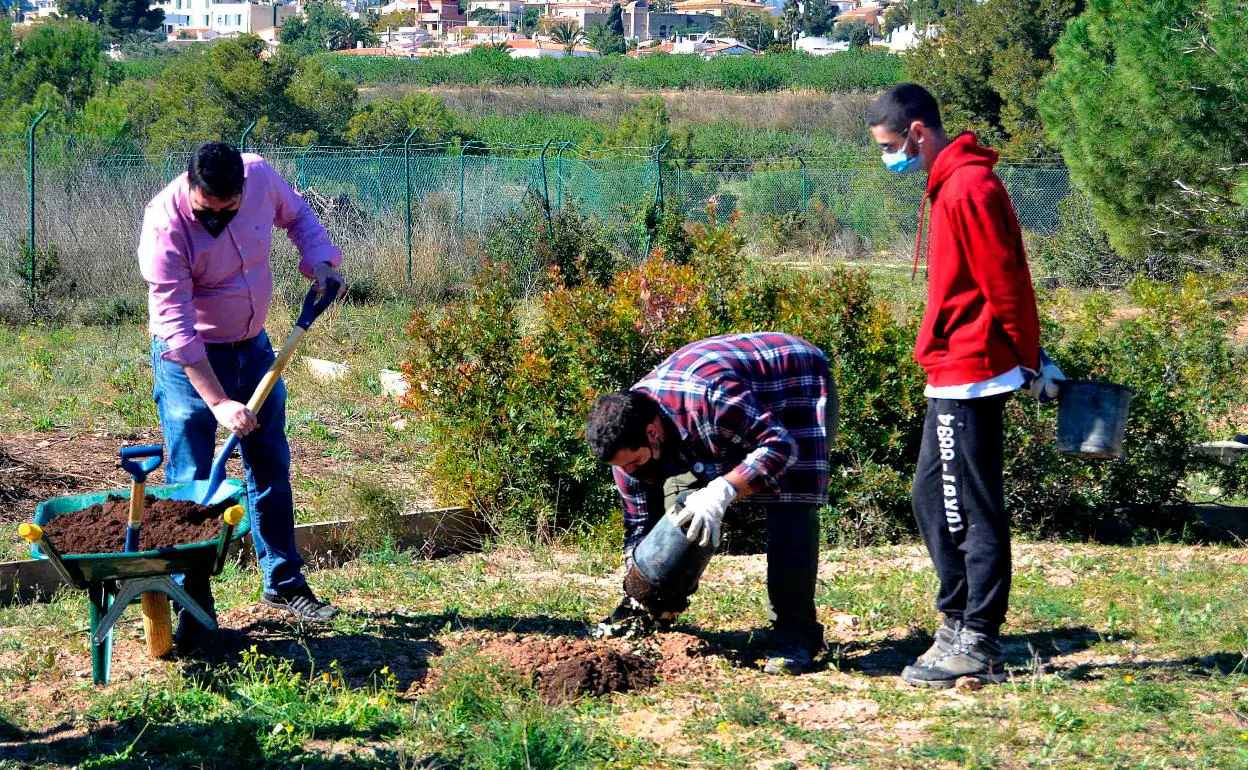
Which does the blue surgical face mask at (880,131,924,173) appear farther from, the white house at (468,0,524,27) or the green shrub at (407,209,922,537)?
the white house at (468,0,524,27)

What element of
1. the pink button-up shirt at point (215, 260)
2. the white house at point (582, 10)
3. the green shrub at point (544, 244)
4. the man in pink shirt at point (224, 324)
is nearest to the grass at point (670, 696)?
the man in pink shirt at point (224, 324)

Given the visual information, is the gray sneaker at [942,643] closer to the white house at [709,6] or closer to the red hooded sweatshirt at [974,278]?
the red hooded sweatshirt at [974,278]

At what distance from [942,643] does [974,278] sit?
4.07 ft

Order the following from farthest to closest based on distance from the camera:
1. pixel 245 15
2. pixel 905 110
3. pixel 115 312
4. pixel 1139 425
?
pixel 245 15 → pixel 115 312 → pixel 1139 425 → pixel 905 110

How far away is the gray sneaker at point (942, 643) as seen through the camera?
4070 millimetres

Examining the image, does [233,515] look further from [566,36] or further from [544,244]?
[566,36]

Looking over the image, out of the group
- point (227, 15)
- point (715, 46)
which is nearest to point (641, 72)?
point (715, 46)

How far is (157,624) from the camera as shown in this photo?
13.6 ft

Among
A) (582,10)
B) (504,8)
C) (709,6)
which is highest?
(709,6)

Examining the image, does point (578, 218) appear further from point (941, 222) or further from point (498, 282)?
point (941, 222)

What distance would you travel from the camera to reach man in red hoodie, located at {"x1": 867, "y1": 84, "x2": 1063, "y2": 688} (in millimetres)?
3740

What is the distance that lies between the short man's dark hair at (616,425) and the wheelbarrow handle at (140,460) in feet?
4.54

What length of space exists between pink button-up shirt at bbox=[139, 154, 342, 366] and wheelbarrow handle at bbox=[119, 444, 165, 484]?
0.38 meters

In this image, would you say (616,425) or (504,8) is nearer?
(616,425)
